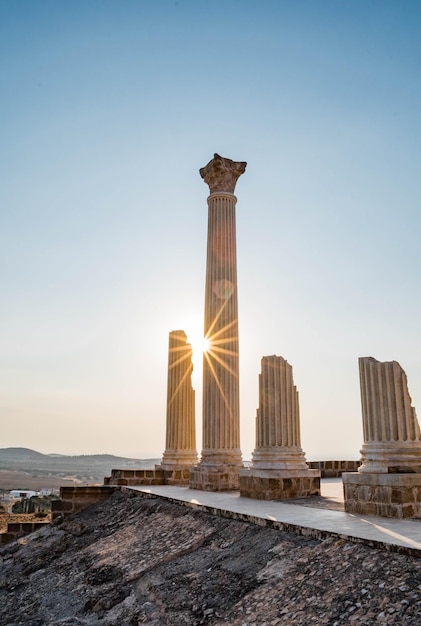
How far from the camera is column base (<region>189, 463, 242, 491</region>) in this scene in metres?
14.7

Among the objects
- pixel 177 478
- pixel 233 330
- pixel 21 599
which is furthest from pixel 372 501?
pixel 177 478

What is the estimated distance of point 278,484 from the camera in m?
11.9

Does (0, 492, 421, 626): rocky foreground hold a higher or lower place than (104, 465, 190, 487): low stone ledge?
lower

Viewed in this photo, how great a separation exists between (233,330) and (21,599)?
376 inches

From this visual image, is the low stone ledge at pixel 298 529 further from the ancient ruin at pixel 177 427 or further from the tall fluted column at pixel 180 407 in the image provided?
the tall fluted column at pixel 180 407

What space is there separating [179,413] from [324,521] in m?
11.0

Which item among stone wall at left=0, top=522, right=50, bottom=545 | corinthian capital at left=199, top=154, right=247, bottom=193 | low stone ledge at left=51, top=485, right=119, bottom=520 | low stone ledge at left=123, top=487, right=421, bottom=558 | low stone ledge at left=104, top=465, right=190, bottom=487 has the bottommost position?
stone wall at left=0, top=522, right=50, bottom=545

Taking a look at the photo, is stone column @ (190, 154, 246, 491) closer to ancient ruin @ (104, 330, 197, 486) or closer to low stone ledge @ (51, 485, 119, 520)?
ancient ruin @ (104, 330, 197, 486)

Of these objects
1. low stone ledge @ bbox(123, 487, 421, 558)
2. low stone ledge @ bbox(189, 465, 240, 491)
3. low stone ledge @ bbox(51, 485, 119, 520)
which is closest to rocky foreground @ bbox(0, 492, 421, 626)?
low stone ledge @ bbox(123, 487, 421, 558)

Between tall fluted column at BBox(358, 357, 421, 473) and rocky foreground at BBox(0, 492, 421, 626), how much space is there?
8.86 feet

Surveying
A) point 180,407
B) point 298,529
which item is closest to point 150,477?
point 180,407

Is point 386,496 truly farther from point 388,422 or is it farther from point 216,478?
point 216,478

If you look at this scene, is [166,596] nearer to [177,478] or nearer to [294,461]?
[294,461]

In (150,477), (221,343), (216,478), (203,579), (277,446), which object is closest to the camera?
(203,579)
